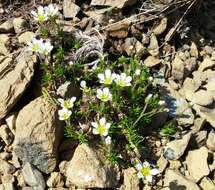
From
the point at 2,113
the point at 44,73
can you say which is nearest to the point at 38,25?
the point at 44,73

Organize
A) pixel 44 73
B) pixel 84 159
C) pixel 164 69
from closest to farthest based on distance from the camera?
pixel 84 159 < pixel 44 73 < pixel 164 69

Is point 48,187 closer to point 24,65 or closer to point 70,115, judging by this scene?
point 70,115

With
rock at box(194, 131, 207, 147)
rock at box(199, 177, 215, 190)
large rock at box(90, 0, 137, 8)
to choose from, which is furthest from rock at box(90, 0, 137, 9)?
rock at box(199, 177, 215, 190)

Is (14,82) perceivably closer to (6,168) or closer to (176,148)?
(6,168)

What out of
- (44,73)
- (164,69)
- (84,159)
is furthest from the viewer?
(164,69)

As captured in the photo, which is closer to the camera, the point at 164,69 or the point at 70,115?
the point at 70,115

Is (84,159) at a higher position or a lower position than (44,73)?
lower

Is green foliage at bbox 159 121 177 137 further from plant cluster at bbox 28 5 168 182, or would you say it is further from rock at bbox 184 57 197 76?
rock at bbox 184 57 197 76

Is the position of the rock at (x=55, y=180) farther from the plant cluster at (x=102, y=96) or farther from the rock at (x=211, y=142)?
the rock at (x=211, y=142)
